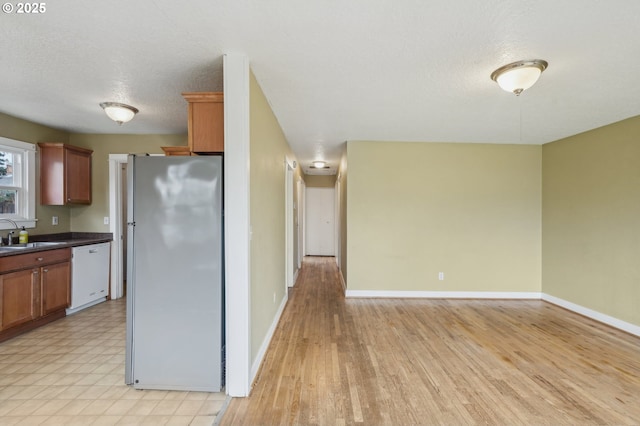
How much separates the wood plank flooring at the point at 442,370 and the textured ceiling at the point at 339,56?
7.95 ft

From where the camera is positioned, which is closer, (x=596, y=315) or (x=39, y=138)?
(x=596, y=315)

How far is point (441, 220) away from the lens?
4383 millimetres

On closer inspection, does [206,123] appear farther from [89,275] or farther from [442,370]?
[89,275]

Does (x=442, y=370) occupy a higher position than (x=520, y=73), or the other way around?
(x=520, y=73)

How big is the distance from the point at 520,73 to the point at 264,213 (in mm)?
2342

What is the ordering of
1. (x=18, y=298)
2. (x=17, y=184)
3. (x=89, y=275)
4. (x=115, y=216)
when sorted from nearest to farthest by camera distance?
(x=18, y=298) → (x=17, y=184) → (x=89, y=275) → (x=115, y=216)

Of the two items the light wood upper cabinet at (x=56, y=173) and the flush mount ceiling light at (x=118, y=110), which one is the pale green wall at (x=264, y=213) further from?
the light wood upper cabinet at (x=56, y=173)

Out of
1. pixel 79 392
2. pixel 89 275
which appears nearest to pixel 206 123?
pixel 79 392

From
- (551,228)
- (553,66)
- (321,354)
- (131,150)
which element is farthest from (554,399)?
→ (131,150)

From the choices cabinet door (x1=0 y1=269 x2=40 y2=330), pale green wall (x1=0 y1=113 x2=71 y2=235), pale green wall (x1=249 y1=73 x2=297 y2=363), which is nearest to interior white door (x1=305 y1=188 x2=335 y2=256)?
pale green wall (x1=249 y1=73 x2=297 y2=363)

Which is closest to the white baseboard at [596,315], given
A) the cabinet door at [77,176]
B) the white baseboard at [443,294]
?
the white baseboard at [443,294]

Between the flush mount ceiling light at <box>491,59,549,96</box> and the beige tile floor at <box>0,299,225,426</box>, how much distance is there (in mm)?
3127

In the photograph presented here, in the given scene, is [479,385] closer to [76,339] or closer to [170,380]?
[170,380]

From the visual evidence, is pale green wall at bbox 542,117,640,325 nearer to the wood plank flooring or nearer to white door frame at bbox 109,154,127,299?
the wood plank flooring
